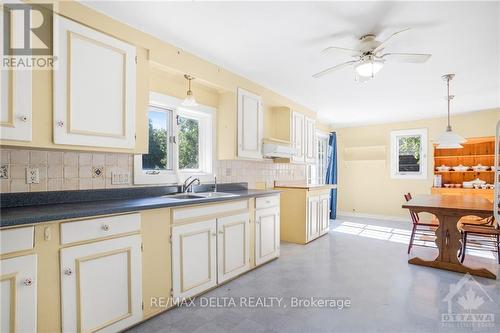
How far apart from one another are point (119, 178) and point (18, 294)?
1125 millimetres

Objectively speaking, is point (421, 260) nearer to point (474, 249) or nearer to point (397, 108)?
point (474, 249)

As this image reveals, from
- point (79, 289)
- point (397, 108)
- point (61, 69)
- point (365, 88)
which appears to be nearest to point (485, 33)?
point (365, 88)

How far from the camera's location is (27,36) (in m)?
1.60

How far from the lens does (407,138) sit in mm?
6039

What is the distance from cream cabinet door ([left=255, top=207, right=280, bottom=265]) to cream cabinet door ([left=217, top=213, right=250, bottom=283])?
203 mm

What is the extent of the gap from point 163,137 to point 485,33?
3218mm

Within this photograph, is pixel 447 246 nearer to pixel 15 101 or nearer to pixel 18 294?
pixel 18 294

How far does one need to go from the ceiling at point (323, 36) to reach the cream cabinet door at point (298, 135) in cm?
67

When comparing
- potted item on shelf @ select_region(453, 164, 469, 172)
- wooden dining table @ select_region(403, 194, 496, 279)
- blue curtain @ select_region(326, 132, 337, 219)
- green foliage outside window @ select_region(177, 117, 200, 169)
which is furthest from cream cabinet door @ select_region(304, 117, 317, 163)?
potted item on shelf @ select_region(453, 164, 469, 172)

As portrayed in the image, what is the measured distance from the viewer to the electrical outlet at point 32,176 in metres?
1.83

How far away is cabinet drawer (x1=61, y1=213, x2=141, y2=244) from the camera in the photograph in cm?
157

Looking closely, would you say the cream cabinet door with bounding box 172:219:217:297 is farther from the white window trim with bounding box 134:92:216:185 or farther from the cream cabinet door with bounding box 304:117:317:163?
the cream cabinet door with bounding box 304:117:317:163

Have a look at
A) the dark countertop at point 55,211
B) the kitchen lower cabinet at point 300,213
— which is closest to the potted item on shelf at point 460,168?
the kitchen lower cabinet at point 300,213

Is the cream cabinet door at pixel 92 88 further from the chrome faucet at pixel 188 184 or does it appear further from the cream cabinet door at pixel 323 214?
the cream cabinet door at pixel 323 214
